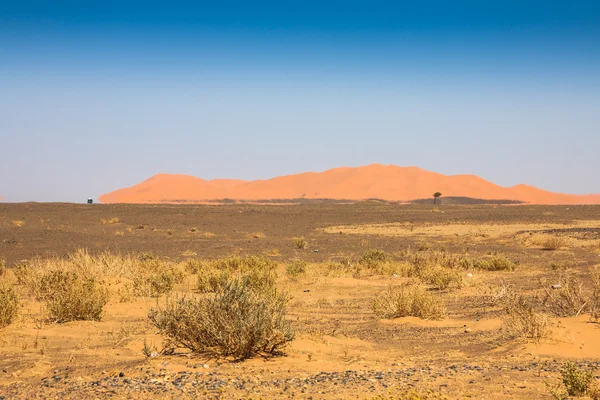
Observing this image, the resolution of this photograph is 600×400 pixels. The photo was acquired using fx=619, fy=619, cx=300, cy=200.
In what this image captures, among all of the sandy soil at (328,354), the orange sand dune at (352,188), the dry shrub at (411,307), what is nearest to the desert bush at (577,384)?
the sandy soil at (328,354)

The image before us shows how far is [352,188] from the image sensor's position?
A: 155500mm

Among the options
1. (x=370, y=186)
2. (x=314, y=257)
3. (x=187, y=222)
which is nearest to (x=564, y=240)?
(x=314, y=257)

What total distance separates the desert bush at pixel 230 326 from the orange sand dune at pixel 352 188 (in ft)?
447

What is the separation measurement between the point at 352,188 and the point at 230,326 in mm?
148094

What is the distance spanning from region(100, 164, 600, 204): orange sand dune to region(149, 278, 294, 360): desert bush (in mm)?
136195

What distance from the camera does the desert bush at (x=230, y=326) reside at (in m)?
8.15

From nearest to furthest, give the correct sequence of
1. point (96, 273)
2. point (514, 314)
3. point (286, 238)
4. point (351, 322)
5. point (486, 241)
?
1. point (514, 314)
2. point (351, 322)
3. point (96, 273)
4. point (486, 241)
5. point (286, 238)

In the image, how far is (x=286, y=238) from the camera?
38906mm

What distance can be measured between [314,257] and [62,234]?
59.7 ft

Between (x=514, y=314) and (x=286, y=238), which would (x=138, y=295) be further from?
(x=286, y=238)

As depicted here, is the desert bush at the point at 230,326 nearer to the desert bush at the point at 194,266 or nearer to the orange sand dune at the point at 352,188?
the desert bush at the point at 194,266

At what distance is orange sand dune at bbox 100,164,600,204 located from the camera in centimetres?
15025

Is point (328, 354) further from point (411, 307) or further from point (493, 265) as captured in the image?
point (493, 265)

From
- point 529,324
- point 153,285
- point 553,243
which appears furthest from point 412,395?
point 553,243
